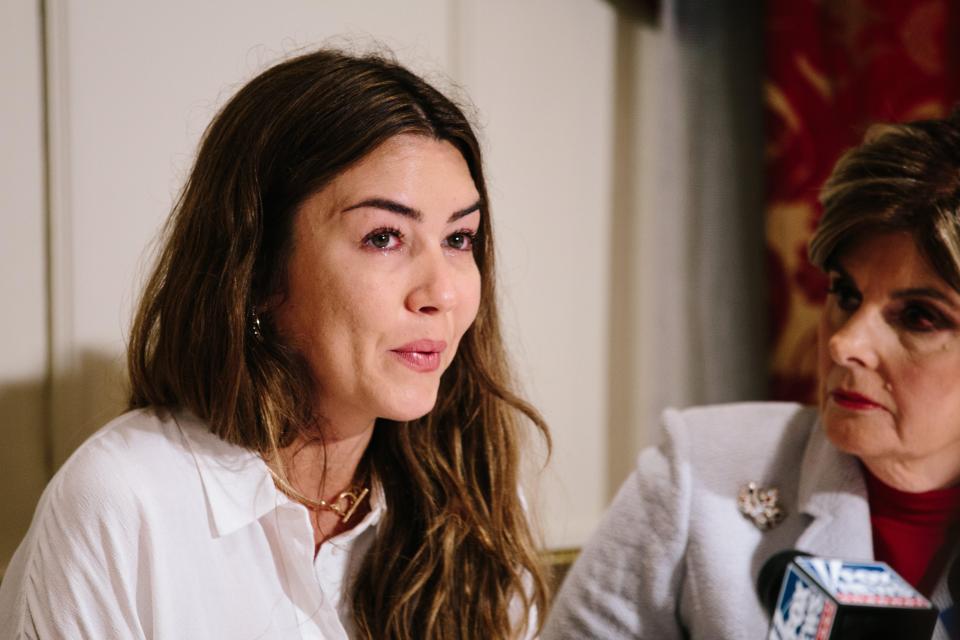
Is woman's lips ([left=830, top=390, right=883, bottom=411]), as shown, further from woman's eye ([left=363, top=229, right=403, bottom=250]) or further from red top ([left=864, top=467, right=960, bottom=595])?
woman's eye ([left=363, top=229, right=403, bottom=250])

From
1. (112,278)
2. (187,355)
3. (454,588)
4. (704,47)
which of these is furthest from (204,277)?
(704,47)

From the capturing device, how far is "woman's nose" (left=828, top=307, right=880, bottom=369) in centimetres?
134

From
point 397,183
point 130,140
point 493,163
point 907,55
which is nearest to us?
point 397,183

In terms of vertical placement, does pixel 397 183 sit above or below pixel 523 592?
above

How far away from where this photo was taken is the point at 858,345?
134 cm

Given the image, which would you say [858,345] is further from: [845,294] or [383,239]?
[383,239]

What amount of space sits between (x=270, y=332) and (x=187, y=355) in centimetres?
10

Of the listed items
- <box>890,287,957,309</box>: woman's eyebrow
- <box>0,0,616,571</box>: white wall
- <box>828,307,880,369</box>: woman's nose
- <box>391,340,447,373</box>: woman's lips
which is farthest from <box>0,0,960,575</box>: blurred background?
<box>890,287,957,309</box>: woman's eyebrow

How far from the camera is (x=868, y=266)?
4.50ft

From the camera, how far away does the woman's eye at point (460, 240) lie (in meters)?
1.25

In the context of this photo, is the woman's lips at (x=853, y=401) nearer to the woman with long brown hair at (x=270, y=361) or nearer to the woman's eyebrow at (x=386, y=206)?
the woman with long brown hair at (x=270, y=361)

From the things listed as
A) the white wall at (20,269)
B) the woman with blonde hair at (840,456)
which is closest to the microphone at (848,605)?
the woman with blonde hair at (840,456)

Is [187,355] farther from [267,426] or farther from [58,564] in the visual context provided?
[58,564]

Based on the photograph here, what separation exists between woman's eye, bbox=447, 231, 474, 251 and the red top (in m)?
0.74
